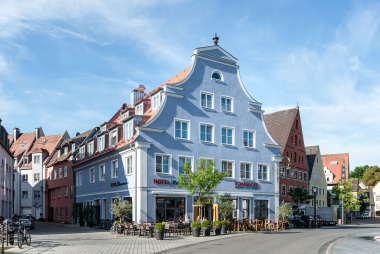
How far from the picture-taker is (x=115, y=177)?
41.3m

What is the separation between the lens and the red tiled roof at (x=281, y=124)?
64.4m

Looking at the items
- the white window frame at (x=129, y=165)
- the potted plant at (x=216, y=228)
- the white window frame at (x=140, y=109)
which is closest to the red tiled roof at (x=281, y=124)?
the white window frame at (x=140, y=109)

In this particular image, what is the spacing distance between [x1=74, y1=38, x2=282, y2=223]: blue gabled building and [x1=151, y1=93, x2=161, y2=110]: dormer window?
91 millimetres

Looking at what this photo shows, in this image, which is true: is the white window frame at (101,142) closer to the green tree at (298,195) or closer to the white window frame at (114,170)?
the white window frame at (114,170)

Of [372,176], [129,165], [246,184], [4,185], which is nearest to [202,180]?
[129,165]

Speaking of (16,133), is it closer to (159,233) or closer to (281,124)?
(281,124)

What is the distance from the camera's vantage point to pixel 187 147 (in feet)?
130

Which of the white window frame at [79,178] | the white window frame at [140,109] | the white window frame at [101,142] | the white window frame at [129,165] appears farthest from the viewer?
the white window frame at [79,178]

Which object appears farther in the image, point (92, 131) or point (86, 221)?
point (92, 131)

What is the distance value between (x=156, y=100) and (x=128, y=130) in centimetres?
377

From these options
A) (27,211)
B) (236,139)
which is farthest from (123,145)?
(27,211)

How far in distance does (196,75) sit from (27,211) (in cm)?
4789

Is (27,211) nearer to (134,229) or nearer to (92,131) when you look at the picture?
(92,131)

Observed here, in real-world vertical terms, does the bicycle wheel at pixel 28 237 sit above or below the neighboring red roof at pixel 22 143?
below
